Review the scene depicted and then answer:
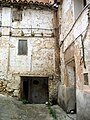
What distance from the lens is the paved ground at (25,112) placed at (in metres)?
8.95

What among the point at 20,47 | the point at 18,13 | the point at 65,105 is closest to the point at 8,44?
the point at 20,47

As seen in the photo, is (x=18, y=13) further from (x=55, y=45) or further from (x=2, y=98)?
(x=2, y=98)

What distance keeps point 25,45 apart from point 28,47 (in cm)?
23

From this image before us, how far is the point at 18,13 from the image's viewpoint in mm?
13188

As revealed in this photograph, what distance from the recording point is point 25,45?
12.9 meters

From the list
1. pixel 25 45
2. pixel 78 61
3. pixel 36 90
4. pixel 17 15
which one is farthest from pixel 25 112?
pixel 17 15

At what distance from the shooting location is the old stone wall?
1248cm

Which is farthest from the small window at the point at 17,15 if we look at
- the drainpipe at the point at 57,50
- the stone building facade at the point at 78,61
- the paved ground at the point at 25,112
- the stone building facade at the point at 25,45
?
the paved ground at the point at 25,112

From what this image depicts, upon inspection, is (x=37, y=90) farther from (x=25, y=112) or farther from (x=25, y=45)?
(x=25, y=112)

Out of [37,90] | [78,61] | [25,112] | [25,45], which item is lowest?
[25,112]

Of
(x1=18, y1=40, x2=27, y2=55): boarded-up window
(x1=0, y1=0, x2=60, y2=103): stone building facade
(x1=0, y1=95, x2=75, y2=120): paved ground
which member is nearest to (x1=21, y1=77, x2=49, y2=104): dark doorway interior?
(x1=0, y1=0, x2=60, y2=103): stone building facade

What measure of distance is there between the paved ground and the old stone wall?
1745 millimetres

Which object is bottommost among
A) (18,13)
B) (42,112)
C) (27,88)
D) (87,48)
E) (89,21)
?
(42,112)

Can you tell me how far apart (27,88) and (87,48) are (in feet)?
29.7
